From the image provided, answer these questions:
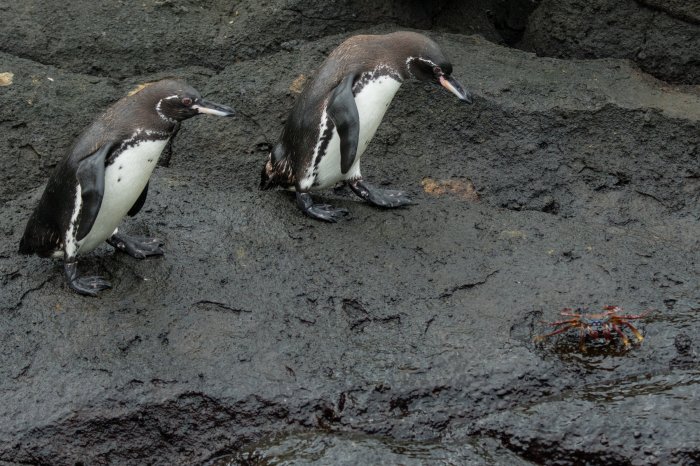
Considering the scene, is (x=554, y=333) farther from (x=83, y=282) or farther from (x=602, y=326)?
(x=83, y=282)

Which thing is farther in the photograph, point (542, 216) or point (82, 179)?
point (542, 216)

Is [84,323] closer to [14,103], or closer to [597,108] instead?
[14,103]

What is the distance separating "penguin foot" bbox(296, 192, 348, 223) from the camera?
5.00 meters

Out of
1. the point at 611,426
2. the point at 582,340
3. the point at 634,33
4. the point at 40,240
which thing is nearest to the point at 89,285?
the point at 40,240

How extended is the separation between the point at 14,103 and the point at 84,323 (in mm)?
2513

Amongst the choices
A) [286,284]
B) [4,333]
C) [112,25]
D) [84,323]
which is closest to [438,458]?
[286,284]

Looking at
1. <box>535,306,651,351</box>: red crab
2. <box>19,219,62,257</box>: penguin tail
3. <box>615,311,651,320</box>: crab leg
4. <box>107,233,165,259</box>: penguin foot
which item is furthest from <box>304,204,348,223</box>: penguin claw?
<box>615,311,651,320</box>: crab leg

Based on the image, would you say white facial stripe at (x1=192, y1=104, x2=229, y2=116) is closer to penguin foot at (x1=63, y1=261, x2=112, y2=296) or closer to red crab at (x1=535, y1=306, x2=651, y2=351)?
penguin foot at (x1=63, y1=261, x2=112, y2=296)

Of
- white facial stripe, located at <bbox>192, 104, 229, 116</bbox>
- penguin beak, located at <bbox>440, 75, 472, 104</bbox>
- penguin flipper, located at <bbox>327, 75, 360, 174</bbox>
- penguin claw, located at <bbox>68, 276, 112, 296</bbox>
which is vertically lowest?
penguin claw, located at <bbox>68, 276, 112, 296</bbox>

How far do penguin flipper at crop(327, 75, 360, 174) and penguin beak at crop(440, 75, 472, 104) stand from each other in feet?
1.82

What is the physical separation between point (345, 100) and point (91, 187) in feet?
4.61

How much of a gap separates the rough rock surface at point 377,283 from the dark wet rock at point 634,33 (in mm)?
194

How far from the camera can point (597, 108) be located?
597 centimetres

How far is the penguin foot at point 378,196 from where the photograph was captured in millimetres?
5211
